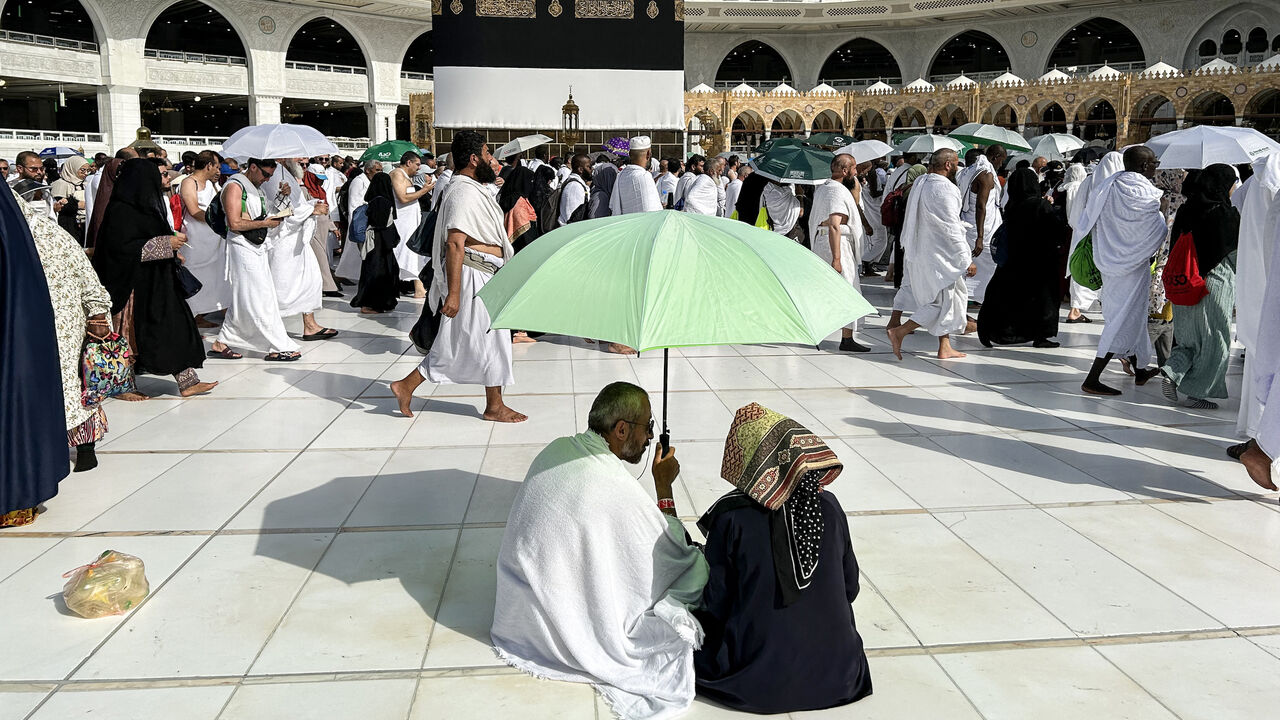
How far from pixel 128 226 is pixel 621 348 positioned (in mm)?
3415

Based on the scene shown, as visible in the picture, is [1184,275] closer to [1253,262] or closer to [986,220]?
[1253,262]

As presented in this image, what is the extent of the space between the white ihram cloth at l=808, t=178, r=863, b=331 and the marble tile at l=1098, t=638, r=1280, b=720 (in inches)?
160

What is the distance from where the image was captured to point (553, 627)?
2.44 meters

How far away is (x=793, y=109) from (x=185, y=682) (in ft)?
91.3

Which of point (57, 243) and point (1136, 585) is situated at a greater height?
point (57, 243)

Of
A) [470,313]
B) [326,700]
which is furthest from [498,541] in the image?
[470,313]

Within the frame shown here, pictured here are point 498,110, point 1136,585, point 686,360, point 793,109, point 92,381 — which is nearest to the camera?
point 1136,585

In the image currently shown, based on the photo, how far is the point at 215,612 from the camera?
110 inches

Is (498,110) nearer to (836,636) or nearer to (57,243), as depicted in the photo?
(57,243)

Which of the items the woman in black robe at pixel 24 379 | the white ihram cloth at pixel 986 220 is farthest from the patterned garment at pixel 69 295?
the white ihram cloth at pixel 986 220

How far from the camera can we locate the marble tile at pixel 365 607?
254 cm

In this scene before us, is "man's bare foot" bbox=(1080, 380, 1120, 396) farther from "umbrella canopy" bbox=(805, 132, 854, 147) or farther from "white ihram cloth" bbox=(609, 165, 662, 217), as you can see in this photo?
"umbrella canopy" bbox=(805, 132, 854, 147)

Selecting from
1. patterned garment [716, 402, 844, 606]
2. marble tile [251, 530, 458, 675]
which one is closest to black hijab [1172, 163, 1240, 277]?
patterned garment [716, 402, 844, 606]

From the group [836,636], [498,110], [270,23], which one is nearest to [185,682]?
[836,636]
